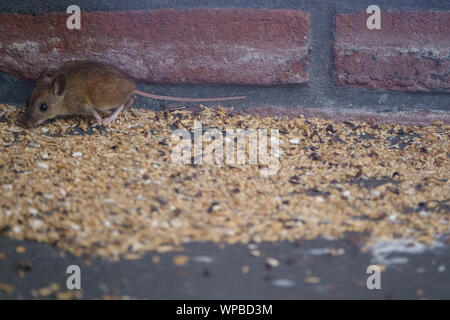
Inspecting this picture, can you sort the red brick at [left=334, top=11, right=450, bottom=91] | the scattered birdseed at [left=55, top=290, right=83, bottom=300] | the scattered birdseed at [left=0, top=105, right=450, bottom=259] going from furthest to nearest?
the red brick at [left=334, top=11, right=450, bottom=91] → the scattered birdseed at [left=0, top=105, right=450, bottom=259] → the scattered birdseed at [left=55, top=290, right=83, bottom=300]

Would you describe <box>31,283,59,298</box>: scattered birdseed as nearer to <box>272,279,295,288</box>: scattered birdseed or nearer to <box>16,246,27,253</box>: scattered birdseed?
<box>16,246,27,253</box>: scattered birdseed

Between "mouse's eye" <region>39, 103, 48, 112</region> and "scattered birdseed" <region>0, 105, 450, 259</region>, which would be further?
"mouse's eye" <region>39, 103, 48, 112</region>

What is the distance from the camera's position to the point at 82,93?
6.76ft

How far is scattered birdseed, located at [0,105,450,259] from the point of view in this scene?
1176 millimetres

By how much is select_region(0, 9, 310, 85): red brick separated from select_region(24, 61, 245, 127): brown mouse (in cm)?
7

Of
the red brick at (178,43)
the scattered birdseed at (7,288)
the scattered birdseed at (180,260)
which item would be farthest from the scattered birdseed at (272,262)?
the red brick at (178,43)

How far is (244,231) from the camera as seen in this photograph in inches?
46.6

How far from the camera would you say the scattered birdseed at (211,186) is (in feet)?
3.86

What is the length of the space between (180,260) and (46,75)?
1274 millimetres

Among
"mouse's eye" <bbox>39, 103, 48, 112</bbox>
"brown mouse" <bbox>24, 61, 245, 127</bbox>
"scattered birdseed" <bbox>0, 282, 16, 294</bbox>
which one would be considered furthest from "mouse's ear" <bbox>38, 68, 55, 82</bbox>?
"scattered birdseed" <bbox>0, 282, 16, 294</bbox>

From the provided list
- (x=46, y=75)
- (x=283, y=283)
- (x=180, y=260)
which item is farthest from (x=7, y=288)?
(x=46, y=75)

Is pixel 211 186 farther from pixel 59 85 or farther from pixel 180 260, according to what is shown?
pixel 59 85

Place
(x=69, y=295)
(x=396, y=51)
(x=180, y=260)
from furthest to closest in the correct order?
1. (x=396, y=51)
2. (x=180, y=260)
3. (x=69, y=295)
